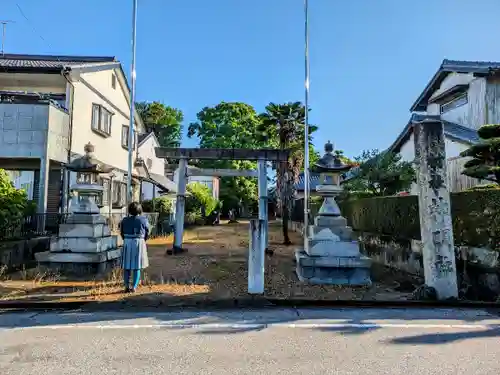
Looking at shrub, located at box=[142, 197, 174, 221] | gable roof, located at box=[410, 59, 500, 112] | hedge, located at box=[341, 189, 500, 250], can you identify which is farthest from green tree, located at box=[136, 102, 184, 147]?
hedge, located at box=[341, 189, 500, 250]

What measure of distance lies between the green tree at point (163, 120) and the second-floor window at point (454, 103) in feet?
113

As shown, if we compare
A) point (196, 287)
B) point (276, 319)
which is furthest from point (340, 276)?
point (276, 319)

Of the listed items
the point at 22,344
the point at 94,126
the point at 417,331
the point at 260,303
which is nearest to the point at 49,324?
the point at 22,344

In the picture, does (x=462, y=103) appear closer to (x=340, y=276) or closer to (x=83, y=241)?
(x=340, y=276)

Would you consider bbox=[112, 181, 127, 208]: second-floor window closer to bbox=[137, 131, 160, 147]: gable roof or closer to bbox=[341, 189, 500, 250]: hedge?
bbox=[137, 131, 160, 147]: gable roof

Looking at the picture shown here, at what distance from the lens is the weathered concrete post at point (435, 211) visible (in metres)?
7.47

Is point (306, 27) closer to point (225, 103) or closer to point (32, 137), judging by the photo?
point (32, 137)

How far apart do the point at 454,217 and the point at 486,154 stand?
106 inches

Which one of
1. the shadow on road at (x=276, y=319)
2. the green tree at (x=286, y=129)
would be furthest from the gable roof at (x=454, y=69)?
the shadow on road at (x=276, y=319)

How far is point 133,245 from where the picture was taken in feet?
25.4

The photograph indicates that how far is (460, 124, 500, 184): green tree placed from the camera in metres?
9.82

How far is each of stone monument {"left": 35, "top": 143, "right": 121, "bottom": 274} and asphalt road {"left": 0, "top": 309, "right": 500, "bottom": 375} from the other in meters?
3.59

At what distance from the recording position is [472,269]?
8102 mm

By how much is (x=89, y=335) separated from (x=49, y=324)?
3.30ft
